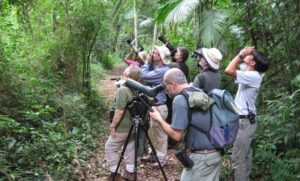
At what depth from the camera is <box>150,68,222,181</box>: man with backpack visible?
323cm

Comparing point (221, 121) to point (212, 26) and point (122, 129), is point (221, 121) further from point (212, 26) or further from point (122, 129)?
point (212, 26)

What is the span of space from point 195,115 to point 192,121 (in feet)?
0.20

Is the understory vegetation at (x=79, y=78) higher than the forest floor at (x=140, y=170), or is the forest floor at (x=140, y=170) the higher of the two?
the understory vegetation at (x=79, y=78)

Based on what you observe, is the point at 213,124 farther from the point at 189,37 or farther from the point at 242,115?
the point at 189,37

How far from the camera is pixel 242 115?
15.1 ft

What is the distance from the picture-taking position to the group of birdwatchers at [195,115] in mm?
3309

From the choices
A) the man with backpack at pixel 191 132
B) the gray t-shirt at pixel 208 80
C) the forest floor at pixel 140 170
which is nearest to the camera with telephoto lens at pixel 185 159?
the man with backpack at pixel 191 132

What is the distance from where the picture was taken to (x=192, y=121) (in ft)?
10.8

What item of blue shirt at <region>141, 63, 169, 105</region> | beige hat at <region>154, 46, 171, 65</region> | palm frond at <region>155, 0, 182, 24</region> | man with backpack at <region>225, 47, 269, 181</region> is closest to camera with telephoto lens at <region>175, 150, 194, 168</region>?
man with backpack at <region>225, 47, 269, 181</region>

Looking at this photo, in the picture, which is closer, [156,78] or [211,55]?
[211,55]

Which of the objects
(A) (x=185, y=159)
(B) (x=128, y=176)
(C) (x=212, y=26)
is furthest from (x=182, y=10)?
(A) (x=185, y=159)

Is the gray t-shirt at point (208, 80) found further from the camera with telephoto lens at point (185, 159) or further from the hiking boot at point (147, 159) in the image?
the hiking boot at point (147, 159)

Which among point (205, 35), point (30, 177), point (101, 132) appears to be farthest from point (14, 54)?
point (205, 35)

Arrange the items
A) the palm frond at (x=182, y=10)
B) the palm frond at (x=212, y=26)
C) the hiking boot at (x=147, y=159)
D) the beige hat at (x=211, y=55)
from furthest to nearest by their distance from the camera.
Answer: the palm frond at (x=212, y=26)
the palm frond at (x=182, y=10)
the hiking boot at (x=147, y=159)
the beige hat at (x=211, y=55)
